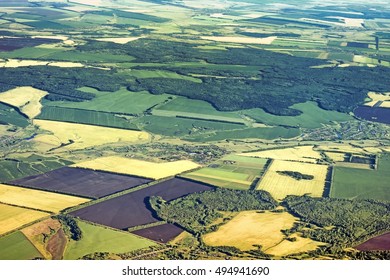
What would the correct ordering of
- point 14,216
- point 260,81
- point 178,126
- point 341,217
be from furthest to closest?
point 260,81 → point 178,126 → point 341,217 → point 14,216

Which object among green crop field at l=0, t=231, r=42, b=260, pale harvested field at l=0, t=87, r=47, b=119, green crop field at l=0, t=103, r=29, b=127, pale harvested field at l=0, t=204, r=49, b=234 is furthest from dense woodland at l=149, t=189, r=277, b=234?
pale harvested field at l=0, t=87, r=47, b=119

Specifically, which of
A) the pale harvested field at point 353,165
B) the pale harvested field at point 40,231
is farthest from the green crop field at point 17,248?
the pale harvested field at point 353,165

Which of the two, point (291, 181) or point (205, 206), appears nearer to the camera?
point (205, 206)

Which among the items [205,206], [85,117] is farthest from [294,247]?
[85,117]

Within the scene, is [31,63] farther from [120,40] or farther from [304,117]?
[304,117]

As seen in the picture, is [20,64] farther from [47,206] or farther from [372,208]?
[372,208]

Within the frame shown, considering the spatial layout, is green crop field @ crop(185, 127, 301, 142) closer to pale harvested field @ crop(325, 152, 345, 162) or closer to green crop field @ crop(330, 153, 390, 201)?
pale harvested field @ crop(325, 152, 345, 162)

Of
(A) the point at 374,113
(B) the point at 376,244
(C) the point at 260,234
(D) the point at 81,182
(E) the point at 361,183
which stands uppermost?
(B) the point at 376,244
